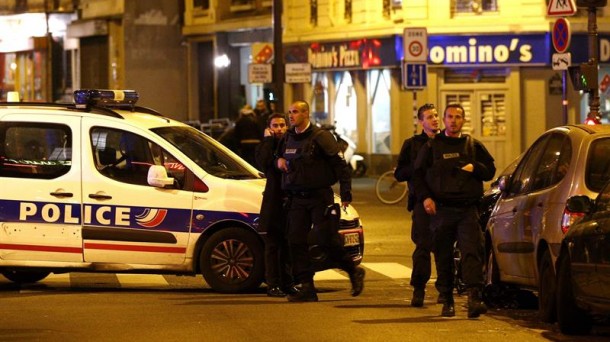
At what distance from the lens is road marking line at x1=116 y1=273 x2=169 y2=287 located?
14.1 m

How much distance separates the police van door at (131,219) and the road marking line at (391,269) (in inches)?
122

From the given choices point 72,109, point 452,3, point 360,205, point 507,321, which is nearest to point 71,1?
point 452,3

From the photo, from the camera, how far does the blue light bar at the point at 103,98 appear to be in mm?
13328

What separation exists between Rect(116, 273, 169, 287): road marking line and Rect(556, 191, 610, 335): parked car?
5.33 metres

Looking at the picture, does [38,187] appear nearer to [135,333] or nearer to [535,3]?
[135,333]

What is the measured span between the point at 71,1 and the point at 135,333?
1690 inches

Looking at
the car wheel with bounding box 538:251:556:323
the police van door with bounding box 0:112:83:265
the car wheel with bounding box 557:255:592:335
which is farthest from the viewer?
the police van door with bounding box 0:112:83:265

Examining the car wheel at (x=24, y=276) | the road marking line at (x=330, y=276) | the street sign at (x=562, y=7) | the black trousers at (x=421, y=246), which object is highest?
the street sign at (x=562, y=7)

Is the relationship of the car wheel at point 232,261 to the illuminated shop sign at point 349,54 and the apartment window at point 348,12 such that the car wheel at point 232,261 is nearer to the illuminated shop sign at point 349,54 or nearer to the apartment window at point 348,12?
the illuminated shop sign at point 349,54

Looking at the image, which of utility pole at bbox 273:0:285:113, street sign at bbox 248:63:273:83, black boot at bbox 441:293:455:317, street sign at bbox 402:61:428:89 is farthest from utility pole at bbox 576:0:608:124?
street sign at bbox 248:63:273:83

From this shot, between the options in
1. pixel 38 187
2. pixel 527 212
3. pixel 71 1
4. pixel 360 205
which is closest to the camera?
pixel 527 212

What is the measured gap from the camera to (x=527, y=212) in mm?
11000

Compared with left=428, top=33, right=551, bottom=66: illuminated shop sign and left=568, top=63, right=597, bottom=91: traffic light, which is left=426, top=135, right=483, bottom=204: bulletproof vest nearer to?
left=568, top=63, right=597, bottom=91: traffic light

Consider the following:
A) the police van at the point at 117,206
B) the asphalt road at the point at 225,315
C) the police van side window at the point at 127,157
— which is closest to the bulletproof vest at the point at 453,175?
the asphalt road at the point at 225,315
